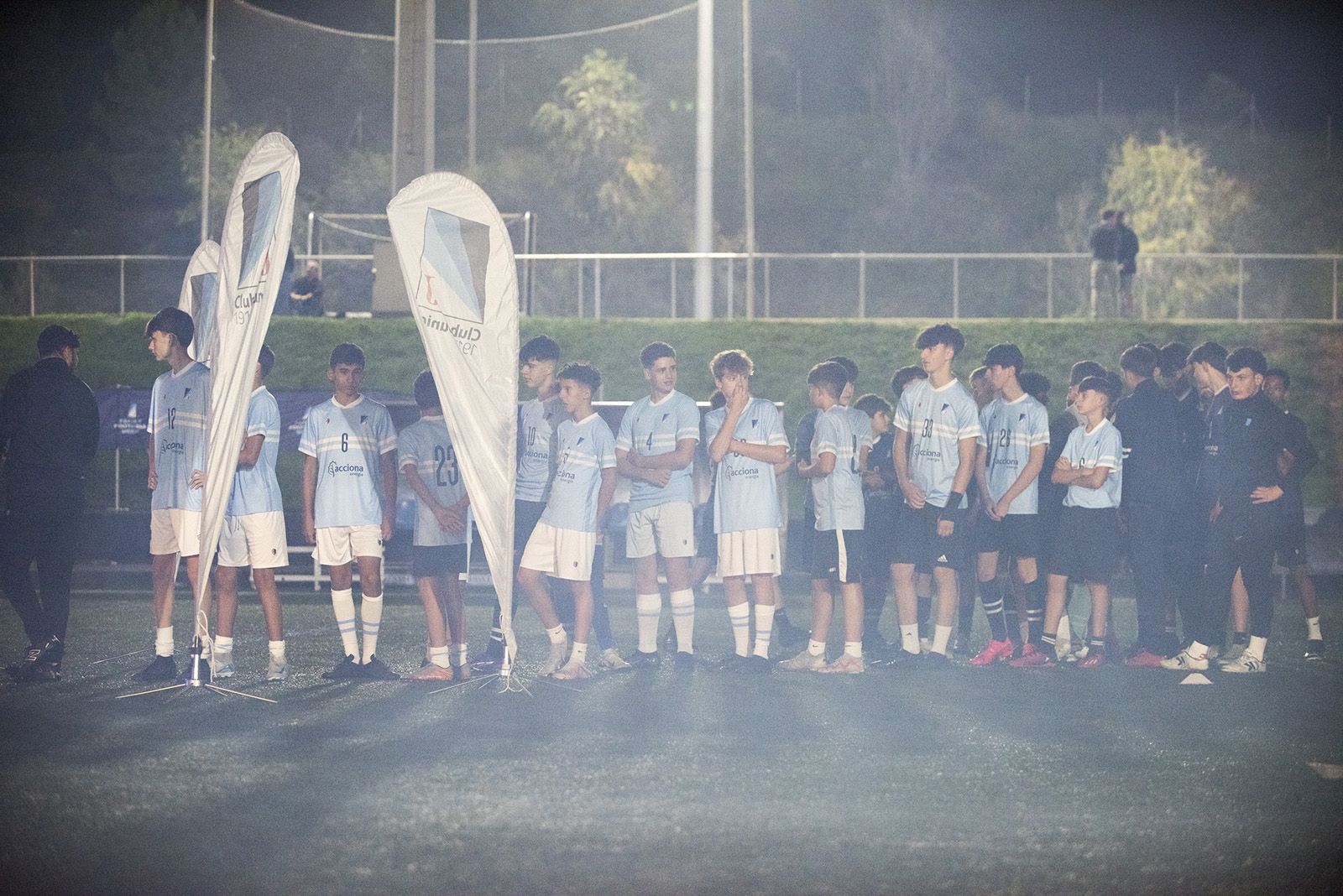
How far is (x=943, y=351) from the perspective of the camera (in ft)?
32.0

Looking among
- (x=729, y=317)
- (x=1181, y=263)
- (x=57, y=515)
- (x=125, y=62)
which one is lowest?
(x=57, y=515)

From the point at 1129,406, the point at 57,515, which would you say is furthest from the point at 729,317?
the point at 57,515

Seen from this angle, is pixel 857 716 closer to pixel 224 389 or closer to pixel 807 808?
pixel 807 808

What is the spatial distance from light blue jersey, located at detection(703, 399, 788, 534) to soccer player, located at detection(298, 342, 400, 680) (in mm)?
2149

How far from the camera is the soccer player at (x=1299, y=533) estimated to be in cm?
985

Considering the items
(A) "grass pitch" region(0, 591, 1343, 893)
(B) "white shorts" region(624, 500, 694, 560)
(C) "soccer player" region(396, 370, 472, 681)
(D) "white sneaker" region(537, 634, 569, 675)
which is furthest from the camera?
(B) "white shorts" region(624, 500, 694, 560)

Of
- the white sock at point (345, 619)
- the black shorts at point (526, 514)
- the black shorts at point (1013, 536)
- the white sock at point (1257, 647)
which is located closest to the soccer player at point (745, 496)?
the black shorts at point (526, 514)

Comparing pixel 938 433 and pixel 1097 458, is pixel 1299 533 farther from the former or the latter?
pixel 938 433

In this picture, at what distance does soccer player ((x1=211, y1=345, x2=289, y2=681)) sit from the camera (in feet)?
29.8

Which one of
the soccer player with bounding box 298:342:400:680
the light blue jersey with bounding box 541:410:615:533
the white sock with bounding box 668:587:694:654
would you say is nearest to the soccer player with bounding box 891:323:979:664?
the white sock with bounding box 668:587:694:654

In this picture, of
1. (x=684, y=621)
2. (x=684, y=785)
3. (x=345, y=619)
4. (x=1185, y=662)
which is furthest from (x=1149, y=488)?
(x=345, y=619)

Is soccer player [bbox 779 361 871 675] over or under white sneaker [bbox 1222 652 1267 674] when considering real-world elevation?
over

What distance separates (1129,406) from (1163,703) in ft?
7.79

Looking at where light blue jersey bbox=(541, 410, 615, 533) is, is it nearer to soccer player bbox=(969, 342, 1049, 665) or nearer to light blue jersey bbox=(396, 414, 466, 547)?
light blue jersey bbox=(396, 414, 466, 547)
